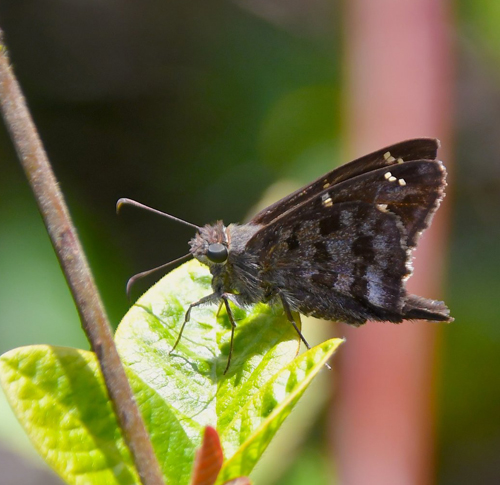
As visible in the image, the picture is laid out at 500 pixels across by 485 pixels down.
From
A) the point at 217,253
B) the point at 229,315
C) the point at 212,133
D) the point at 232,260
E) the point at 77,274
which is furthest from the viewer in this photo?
the point at 212,133

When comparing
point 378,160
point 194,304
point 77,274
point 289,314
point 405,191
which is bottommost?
point 289,314

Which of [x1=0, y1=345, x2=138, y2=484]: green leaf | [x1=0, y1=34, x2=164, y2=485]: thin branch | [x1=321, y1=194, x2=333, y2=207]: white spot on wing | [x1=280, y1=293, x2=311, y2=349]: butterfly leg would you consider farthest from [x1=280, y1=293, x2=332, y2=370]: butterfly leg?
[x1=0, y1=34, x2=164, y2=485]: thin branch

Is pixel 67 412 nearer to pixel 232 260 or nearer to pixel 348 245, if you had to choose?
pixel 232 260

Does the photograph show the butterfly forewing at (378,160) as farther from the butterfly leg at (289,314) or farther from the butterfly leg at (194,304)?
the butterfly leg at (194,304)

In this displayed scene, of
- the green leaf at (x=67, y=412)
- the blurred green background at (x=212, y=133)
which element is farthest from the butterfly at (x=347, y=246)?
the blurred green background at (x=212, y=133)

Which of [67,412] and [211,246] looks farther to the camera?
[211,246]

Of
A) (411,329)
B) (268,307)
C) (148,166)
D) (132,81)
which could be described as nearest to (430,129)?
(411,329)

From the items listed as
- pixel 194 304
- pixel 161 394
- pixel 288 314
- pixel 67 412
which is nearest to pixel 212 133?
pixel 288 314

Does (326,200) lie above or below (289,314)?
above

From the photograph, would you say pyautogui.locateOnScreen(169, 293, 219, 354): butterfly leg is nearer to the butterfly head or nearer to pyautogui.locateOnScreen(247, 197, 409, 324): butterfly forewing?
the butterfly head
